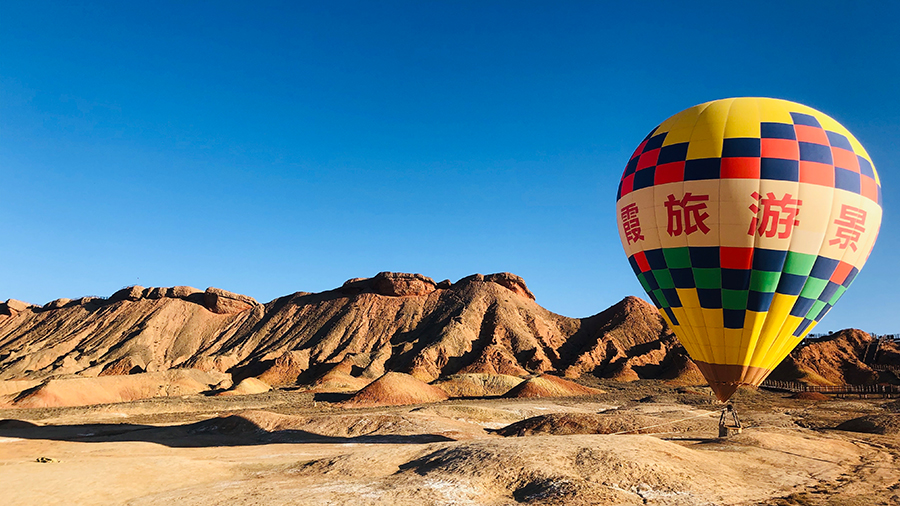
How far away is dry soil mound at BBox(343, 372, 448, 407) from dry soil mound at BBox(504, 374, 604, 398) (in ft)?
26.7

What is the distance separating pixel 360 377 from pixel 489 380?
1865 cm

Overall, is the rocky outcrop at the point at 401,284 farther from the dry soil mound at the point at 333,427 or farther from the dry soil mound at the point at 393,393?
the dry soil mound at the point at 333,427

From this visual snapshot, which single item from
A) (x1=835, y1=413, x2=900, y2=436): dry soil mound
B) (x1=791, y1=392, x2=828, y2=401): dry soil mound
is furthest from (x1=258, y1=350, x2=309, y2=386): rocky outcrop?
(x1=835, y1=413, x2=900, y2=436): dry soil mound

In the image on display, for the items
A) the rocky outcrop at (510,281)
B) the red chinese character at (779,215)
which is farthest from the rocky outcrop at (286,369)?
the red chinese character at (779,215)

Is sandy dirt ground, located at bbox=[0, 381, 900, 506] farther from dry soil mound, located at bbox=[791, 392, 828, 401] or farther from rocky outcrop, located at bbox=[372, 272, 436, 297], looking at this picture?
rocky outcrop, located at bbox=[372, 272, 436, 297]

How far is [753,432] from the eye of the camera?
22.8m

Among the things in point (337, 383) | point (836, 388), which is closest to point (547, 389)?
point (337, 383)

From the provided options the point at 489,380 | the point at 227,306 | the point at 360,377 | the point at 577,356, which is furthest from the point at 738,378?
the point at 227,306

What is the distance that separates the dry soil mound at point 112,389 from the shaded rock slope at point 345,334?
35.0 feet

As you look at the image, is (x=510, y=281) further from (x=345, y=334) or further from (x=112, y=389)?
(x=112, y=389)

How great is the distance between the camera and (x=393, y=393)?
167 ft

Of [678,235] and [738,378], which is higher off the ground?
[678,235]

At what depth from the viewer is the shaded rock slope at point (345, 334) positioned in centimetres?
7825

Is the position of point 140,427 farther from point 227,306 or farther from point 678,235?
point 227,306
